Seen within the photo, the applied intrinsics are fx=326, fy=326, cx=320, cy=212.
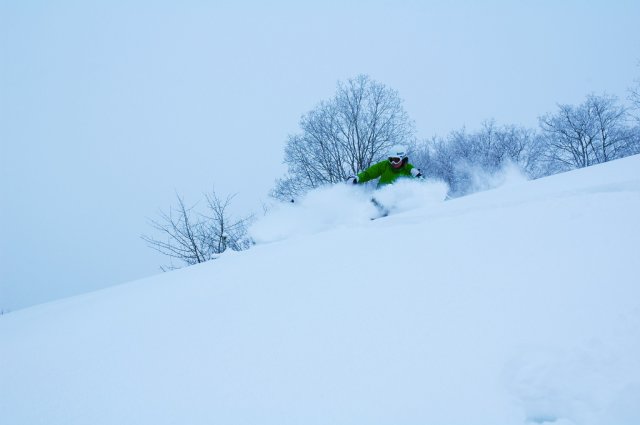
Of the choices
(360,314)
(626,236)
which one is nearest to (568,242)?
(626,236)

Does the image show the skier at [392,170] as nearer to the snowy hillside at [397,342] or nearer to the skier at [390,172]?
the skier at [390,172]

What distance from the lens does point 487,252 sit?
1.57m

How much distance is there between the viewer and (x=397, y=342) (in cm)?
107

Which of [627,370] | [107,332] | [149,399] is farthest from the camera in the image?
[107,332]

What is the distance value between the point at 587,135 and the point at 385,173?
22.9m

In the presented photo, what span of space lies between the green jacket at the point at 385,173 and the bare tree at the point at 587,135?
20870 millimetres

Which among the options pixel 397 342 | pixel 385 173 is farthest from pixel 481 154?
pixel 397 342

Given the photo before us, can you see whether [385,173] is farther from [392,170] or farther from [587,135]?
[587,135]

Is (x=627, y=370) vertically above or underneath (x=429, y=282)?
underneath

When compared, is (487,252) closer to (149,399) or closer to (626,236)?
(626,236)

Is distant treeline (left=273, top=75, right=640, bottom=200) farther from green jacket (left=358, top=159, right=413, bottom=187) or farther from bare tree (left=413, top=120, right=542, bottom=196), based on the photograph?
green jacket (left=358, top=159, right=413, bottom=187)

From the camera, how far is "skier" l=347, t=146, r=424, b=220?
621cm

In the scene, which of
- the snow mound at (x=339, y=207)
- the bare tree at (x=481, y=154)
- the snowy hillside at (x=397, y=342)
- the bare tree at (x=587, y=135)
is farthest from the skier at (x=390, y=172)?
the bare tree at (x=587, y=135)

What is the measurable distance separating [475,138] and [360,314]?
81.2 feet
